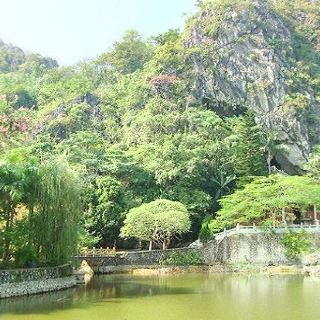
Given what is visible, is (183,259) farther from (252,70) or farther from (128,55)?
(128,55)

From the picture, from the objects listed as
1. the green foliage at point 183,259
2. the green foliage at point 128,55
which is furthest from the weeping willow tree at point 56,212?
the green foliage at point 128,55

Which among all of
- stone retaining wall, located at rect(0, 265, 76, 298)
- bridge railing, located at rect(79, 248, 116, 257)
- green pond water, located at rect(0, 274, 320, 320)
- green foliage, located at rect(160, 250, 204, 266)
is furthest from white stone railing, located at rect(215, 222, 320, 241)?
stone retaining wall, located at rect(0, 265, 76, 298)

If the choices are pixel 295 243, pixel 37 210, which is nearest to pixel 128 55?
pixel 295 243

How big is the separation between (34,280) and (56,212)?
104 inches

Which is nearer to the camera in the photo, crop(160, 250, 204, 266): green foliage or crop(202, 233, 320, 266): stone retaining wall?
crop(160, 250, 204, 266): green foliage

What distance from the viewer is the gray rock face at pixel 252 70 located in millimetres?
43000

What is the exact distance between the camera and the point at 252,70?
45438mm

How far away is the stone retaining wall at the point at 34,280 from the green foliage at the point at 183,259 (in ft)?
29.0

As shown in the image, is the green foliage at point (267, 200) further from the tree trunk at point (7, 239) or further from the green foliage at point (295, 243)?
the tree trunk at point (7, 239)

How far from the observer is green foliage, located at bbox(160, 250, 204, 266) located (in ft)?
96.2

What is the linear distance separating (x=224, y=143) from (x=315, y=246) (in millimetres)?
11821

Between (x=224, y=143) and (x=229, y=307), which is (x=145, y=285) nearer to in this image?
(x=229, y=307)

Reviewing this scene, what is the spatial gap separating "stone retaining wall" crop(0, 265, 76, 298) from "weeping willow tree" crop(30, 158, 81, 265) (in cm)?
54

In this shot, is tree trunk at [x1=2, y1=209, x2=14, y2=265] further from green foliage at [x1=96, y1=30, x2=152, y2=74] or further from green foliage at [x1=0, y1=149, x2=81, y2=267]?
green foliage at [x1=96, y1=30, x2=152, y2=74]
